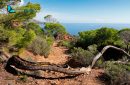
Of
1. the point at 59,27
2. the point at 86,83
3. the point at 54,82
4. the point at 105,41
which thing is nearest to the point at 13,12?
the point at 54,82

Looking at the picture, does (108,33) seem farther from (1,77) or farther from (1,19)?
(1,77)

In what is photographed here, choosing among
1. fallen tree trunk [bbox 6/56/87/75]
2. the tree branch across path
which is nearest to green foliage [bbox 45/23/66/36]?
the tree branch across path

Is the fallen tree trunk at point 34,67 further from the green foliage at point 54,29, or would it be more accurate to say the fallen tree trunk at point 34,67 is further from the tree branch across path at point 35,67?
the green foliage at point 54,29

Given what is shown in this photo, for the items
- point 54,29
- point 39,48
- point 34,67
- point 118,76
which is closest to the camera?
point 118,76

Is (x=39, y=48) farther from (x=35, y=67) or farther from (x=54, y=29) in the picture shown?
(x=54, y=29)

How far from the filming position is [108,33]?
19.1m

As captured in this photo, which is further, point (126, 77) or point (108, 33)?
point (108, 33)

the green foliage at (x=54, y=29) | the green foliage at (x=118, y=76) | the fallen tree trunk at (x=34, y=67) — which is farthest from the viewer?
→ the green foliage at (x=54, y=29)

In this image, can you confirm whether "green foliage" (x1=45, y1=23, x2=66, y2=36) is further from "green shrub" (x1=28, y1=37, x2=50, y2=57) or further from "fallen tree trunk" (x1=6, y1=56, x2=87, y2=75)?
"fallen tree trunk" (x1=6, y1=56, x2=87, y2=75)

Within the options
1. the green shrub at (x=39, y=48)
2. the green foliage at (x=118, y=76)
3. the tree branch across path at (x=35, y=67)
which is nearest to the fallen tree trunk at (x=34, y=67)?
the tree branch across path at (x=35, y=67)

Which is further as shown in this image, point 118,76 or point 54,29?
point 54,29

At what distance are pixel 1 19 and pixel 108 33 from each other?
922 cm

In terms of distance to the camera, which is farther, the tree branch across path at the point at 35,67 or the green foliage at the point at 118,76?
the tree branch across path at the point at 35,67

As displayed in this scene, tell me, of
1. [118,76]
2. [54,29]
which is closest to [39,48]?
[118,76]
